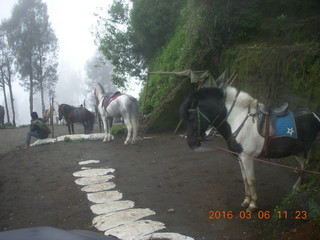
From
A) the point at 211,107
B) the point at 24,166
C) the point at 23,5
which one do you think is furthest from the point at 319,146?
the point at 23,5

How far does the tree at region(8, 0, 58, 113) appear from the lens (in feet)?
104

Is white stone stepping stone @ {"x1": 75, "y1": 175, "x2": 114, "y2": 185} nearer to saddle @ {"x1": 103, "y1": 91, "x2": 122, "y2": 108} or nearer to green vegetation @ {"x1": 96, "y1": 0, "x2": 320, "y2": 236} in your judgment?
green vegetation @ {"x1": 96, "y1": 0, "x2": 320, "y2": 236}

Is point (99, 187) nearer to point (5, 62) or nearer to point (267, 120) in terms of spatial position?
point (267, 120)

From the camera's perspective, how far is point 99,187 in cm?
649

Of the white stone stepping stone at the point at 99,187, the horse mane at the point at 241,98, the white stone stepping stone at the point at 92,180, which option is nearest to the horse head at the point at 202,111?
the horse mane at the point at 241,98

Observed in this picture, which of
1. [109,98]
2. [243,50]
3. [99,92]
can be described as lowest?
[109,98]

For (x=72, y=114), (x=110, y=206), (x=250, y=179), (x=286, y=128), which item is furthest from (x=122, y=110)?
(x=286, y=128)

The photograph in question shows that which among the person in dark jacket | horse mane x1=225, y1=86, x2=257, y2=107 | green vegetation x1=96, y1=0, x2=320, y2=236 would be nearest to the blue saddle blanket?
horse mane x1=225, y1=86, x2=257, y2=107

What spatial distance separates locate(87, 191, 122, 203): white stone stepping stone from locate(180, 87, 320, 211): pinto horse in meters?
2.06

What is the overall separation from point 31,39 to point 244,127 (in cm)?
3273

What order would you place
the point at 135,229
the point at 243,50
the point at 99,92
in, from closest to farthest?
the point at 135,229
the point at 243,50
the point at 99,92

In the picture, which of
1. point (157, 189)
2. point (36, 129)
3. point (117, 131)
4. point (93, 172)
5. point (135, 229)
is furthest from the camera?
point (117, 131)

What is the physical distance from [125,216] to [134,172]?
2.83m

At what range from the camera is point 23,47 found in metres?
31.7
